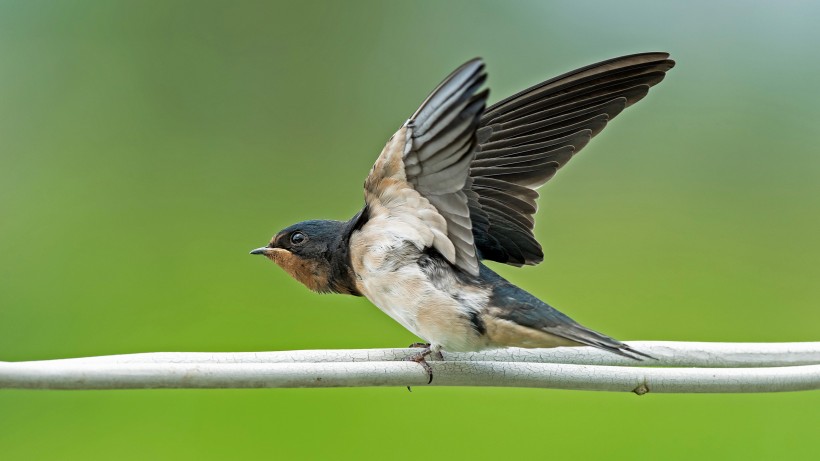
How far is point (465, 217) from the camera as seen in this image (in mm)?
1709

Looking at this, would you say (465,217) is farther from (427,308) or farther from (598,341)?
(598,341)

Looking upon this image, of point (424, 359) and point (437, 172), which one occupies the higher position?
point (437, 172)

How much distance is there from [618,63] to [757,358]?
24.9 inches

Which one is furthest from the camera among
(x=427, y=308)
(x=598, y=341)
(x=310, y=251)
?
(x=310, y=251)

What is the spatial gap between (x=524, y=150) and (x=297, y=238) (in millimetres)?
485

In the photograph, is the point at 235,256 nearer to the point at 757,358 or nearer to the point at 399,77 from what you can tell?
the point at 399,77

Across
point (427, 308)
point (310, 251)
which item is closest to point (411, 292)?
point (427, 308)

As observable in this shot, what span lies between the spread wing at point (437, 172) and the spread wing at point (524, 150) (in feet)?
0.76

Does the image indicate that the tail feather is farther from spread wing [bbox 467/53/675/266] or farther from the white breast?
spread wing [bbox 467/53/675/266]

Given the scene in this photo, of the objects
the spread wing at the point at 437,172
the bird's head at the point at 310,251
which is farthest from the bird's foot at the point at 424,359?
the bird's head at the point at 310,251

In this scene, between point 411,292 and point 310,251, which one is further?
point 310,251

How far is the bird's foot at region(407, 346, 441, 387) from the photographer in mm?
1560

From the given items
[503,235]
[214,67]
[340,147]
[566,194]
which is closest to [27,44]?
[214,67]

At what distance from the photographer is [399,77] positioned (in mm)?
5051
